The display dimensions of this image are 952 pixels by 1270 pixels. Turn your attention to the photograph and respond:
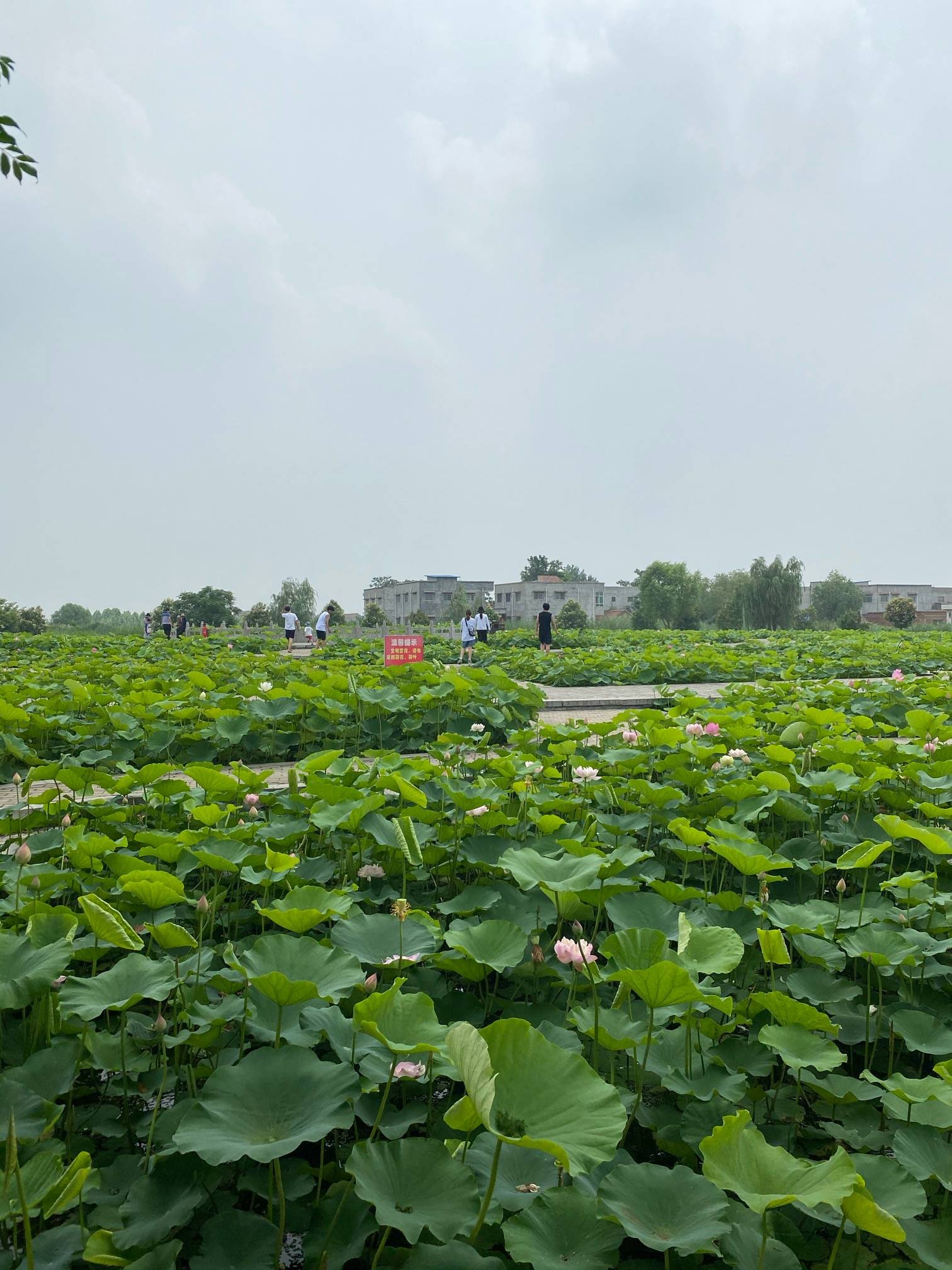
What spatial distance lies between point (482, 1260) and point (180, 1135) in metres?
0.41

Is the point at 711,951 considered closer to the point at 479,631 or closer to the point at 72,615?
the point at 479,631

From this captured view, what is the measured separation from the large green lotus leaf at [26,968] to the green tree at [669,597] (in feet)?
163

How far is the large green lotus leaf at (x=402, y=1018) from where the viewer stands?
1182 millimetres

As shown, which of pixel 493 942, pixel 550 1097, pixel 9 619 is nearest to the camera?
pixel 550 1097

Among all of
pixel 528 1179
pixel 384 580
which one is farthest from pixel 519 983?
pixel 384 580

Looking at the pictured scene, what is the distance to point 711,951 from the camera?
4.91 ft

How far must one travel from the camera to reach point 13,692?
17.9ft

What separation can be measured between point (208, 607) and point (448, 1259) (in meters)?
50.6

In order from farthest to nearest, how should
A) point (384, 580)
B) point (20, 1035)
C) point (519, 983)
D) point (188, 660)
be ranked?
point (384, 580)
point (188, 660)
point (519, 983)
point (20, 1035)

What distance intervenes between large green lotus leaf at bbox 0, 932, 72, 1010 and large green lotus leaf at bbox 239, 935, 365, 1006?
12.0 inches

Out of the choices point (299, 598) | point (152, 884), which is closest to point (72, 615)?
point (299, 598)

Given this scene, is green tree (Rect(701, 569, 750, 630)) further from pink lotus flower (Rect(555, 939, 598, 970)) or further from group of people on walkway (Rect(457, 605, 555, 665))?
pink lotus flower (Rect(555, 939, 598, 970))

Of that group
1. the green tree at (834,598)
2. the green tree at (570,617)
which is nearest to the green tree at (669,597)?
the green tree at (570,617)

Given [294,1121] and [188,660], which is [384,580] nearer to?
[188,660]
